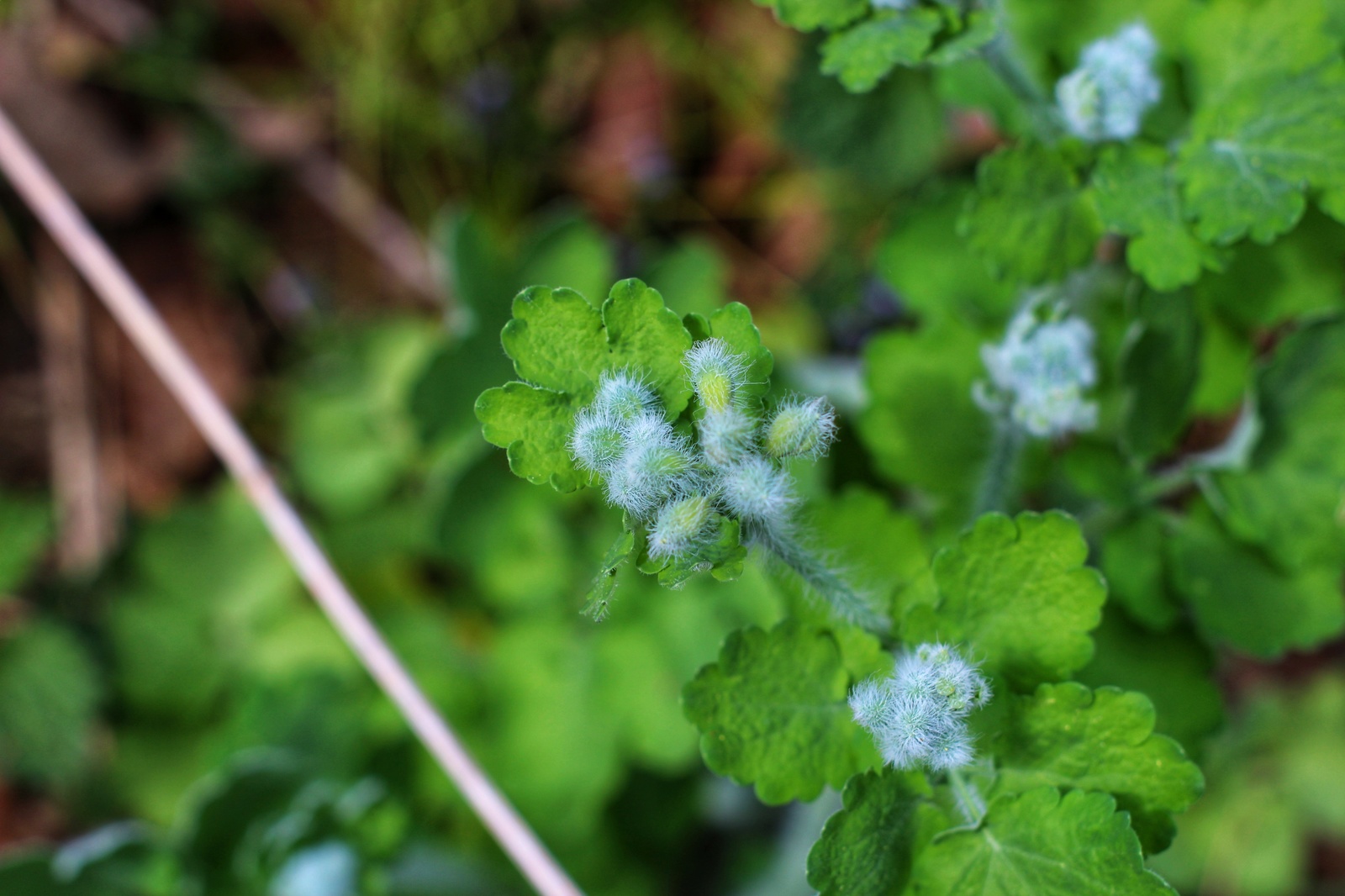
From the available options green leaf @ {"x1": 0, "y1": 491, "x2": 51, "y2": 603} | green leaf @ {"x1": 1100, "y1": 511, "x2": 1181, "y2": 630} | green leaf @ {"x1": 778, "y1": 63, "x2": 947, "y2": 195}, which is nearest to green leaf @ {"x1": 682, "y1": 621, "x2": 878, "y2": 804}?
green leaf @ {"x1": 1100, "y1": 511, "x2": 1181, "y2": 630}

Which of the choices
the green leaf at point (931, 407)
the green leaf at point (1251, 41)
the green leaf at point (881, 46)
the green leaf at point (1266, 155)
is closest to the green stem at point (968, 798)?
the green leaf at point (931, 407)

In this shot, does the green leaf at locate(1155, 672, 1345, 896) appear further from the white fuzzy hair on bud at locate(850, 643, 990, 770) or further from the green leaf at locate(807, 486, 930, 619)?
the white fuzzy hair on bud at locate(850, 643, 990, 770)

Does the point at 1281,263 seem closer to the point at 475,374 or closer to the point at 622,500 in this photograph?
the point at 622,500

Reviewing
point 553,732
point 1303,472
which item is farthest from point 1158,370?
point 553,732

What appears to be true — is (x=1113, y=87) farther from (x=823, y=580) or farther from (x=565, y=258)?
(x=565, y=258)

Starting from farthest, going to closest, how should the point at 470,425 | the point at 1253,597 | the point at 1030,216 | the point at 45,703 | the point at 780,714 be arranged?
1. the point at 45,703
2. the point at 470,425
3. the point at 1253,597
4. the point at 1030,216
5. the point at 780,714

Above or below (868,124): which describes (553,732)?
below
